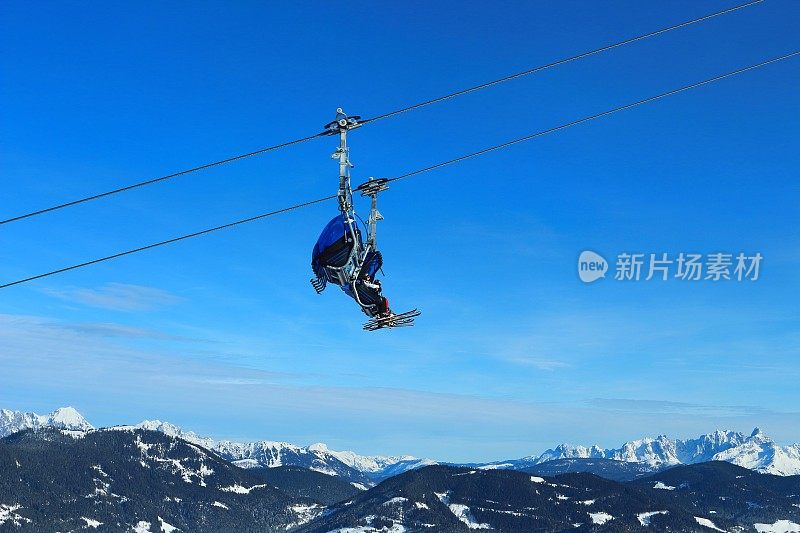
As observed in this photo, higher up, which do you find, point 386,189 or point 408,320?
point 386,189

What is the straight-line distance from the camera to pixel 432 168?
29047 millimetres

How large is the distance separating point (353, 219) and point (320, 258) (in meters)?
2.05

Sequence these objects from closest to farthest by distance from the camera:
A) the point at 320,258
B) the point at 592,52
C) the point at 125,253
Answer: the point at 592,52 < the point at 125,253 < the point at 320,258

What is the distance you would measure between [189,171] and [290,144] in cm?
339

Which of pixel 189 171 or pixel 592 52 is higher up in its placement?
pixel 592 52

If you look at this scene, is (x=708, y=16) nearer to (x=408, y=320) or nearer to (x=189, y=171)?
(x=408, y=320)

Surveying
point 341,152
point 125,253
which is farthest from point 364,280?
point 125,253

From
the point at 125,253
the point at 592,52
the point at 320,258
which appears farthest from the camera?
the point at 320,258

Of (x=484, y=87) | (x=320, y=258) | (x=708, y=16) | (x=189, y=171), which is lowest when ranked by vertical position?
(x=320, y=258)

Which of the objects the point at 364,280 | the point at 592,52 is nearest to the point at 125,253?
the point at 364,280

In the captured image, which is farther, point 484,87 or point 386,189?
point 386,189

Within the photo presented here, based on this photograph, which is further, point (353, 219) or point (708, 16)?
point (353, 219)

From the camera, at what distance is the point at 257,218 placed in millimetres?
28312

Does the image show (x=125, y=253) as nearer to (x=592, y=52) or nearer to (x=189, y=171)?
(x=189, y=171)
